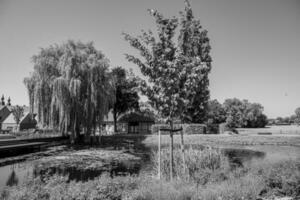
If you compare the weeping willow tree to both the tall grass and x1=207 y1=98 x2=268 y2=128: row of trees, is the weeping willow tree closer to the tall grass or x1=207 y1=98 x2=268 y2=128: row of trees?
the tall grass

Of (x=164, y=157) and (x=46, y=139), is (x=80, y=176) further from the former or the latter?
(x=46, y=139)

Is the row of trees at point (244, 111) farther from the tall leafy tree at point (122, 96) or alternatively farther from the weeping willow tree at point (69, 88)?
the weeping willow tree at point (69, 88)

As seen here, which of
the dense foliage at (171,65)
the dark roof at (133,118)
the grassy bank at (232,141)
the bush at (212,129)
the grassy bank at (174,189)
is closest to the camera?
the grassy bank at (174,189)

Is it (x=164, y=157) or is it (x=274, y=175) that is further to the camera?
(x=164, y=157)

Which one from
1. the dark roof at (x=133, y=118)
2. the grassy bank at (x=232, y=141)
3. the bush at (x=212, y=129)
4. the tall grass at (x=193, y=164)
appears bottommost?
the grassy bank at (x=232, y=141)

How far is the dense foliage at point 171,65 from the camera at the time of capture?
17.6ft

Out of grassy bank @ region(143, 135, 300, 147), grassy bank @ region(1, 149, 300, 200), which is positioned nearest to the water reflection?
grassy bank @ region(1, 149, 300, 200)

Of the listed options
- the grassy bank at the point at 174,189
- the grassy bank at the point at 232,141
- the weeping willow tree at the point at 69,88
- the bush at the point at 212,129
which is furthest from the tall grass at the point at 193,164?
the bush at the point at 212,129

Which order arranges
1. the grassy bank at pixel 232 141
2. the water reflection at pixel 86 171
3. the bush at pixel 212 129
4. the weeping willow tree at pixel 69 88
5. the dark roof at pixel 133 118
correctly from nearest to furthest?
the water reflection at pixel 86 171 → the weeping willow tree at pixel 69 88 → the grassy bank at pixel 232 141 → the bush at pixel 212 129 → the dark roof at pixel 133 118

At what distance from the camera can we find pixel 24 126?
41500 mm

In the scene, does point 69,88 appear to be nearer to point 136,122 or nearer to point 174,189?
point 174,189

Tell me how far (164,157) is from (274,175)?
353cm

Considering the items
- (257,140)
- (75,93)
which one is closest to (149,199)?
(75,93)

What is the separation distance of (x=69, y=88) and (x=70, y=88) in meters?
0.09
